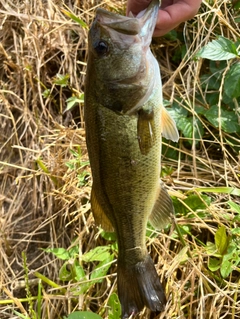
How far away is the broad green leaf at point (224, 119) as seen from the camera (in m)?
2.38

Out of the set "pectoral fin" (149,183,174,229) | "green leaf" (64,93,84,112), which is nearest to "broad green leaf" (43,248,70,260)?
"pectoral fin" (149,183,174,229)

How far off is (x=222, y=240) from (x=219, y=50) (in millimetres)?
1017

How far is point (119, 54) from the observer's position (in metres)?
1.62

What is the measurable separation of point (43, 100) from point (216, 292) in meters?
1.76

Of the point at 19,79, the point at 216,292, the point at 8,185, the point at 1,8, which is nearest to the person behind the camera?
the point at 216,292

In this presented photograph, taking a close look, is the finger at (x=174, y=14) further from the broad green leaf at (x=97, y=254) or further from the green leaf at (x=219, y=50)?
the broad green leaf at (x=97, y=254)

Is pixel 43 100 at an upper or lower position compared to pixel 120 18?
lower

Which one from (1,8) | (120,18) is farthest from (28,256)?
(1,8)

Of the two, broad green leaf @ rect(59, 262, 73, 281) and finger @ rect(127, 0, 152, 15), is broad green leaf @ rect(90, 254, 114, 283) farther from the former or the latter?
finger @ rect(127, 0, 152, 15)

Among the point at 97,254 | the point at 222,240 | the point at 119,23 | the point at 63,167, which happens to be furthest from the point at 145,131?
the point at 63,167

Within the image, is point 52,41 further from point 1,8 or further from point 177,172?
point 177,172

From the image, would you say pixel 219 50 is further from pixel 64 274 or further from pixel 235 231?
pixel 64 274

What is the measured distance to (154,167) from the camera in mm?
1681

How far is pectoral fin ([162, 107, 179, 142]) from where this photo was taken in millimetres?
1704
